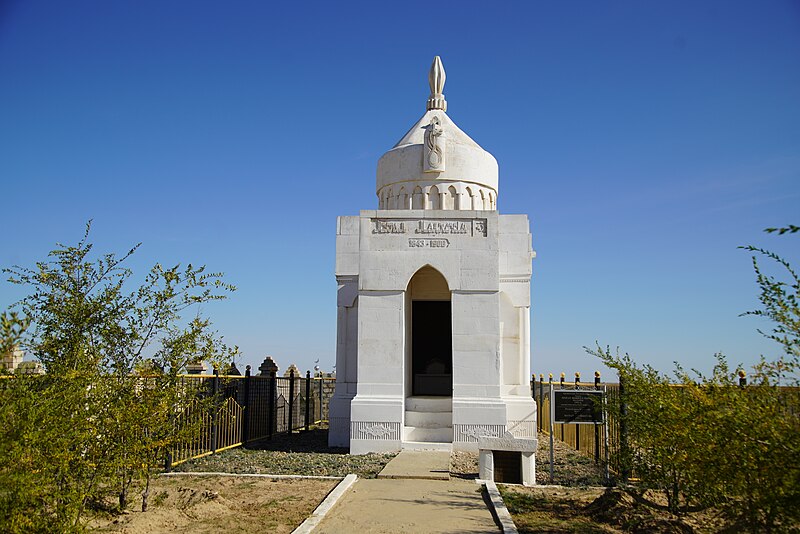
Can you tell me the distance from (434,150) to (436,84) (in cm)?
404

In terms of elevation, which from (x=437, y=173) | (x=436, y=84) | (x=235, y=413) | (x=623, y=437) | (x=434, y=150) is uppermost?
(x=436, y=84)

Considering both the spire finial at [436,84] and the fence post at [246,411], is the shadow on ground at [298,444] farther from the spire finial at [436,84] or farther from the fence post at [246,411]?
the spire finial at [436,84]

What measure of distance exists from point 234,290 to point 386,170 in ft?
33.0

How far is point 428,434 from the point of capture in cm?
1588

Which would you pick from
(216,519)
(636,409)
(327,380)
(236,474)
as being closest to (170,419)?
(216,519)

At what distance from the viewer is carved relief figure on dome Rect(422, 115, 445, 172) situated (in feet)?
61.6

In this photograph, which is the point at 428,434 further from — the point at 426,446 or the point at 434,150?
the point at 434,150

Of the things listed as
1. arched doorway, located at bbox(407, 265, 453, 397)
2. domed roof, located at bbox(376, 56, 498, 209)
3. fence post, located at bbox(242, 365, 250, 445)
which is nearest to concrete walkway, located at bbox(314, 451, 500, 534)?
fence post, located at bbox(242, 365, 250, 445)

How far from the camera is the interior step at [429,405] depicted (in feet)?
53.8

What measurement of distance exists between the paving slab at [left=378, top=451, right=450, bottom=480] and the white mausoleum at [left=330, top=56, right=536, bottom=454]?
104cm

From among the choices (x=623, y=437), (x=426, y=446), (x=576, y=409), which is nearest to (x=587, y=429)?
(x=426, y=446)

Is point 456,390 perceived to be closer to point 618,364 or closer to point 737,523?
point 618,364

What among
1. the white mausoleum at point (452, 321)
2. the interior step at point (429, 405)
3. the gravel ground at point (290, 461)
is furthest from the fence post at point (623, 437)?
the interior step at point (429, 405)

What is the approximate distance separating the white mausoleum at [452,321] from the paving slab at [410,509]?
3.56 meters
